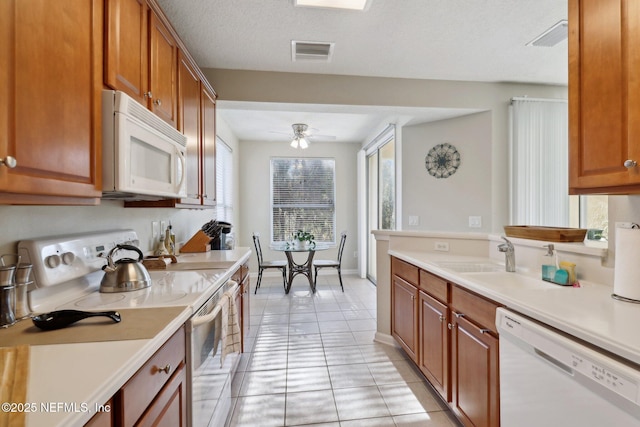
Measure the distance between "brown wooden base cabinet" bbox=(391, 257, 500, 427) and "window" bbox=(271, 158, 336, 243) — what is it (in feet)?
11.2

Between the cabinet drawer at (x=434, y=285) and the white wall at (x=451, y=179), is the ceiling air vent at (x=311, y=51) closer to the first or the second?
the white wall at (x=451, y=179)

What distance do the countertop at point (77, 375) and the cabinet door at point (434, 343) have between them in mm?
1578

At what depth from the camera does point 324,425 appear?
70.1 inches

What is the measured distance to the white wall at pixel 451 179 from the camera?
3262 mm

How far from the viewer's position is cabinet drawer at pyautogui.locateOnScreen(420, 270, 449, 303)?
183cm

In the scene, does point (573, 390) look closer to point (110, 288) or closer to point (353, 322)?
point (110, 288)

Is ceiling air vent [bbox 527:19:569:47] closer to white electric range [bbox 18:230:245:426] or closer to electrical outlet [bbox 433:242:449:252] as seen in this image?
electrical outlet [bbox 433:242:449:252]

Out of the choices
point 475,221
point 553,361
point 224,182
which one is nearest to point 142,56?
point 553,361

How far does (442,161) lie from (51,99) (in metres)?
3.48

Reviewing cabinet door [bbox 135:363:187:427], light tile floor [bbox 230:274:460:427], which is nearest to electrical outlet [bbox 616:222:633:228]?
light tile floor [bbox 230:274:460:427]

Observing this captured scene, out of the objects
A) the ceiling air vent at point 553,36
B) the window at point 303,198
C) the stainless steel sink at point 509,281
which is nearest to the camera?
the stainless steel sink at point 509,281

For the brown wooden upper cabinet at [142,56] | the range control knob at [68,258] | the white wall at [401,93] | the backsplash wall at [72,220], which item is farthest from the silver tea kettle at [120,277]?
the white wall at [401,93]

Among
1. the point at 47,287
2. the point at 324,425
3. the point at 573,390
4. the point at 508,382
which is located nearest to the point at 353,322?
the point at 324,425

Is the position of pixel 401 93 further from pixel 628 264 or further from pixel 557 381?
pixel 557 381
